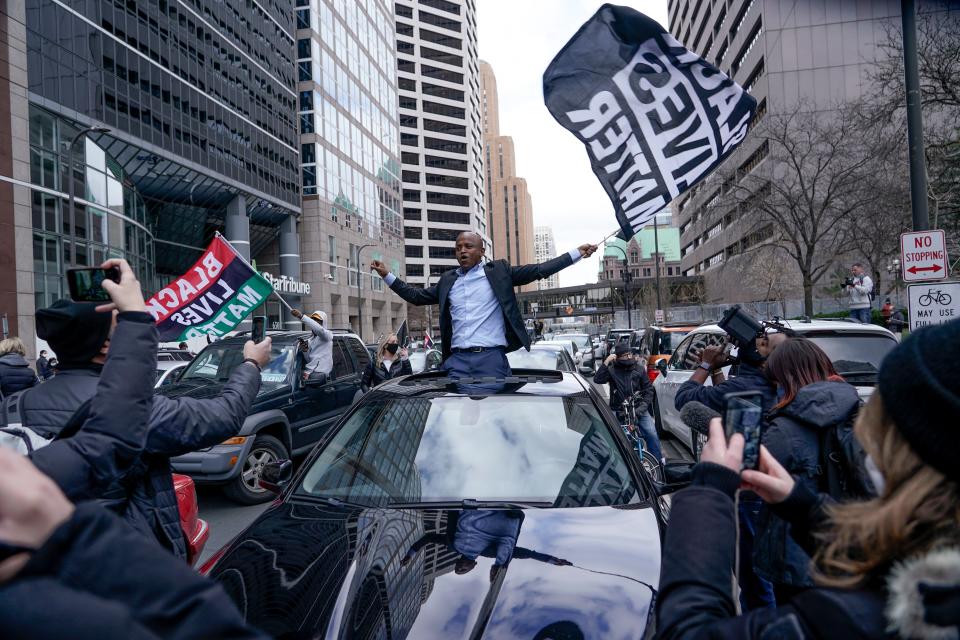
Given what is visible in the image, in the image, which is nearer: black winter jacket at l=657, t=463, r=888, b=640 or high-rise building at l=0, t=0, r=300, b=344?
black winter jacket at l=657, t=463, r=888, b=640

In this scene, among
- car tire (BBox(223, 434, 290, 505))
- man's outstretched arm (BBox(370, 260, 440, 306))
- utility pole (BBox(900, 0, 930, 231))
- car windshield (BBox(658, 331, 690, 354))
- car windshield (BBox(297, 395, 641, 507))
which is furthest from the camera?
car windshield (BBox(658, 331, 690, 354))

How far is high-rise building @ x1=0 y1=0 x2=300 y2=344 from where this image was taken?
85.0 feet

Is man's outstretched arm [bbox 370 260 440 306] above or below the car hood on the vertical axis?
above

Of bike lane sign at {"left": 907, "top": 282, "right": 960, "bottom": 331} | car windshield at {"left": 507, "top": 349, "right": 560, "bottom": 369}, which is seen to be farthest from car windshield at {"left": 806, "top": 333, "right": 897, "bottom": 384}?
car windshield at {"left": 507, "top": 349, "right": 560, "bottom": 369}

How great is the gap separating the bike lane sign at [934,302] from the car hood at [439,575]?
6.95 meters

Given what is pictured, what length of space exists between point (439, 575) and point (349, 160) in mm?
63853

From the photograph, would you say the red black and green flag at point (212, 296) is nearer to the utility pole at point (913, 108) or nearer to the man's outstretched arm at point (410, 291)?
the man's outstretched arm at point (410, 291)

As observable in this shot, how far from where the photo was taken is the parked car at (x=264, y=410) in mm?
6996

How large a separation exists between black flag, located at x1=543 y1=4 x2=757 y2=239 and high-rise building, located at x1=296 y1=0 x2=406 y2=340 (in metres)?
48.9

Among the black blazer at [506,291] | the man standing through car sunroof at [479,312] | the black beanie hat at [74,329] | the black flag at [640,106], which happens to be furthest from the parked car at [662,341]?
the black beanie hat at [74,329]

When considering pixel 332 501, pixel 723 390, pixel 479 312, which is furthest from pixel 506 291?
pixel 332 501

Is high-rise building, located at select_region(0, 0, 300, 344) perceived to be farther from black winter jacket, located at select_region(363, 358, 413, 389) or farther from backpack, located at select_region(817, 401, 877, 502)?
A: backpack, located at select_region(817, 401, 877, 502)

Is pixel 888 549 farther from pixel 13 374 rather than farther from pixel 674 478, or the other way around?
pixel 13 374

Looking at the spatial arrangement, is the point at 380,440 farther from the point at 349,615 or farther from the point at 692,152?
the point at 692,152
